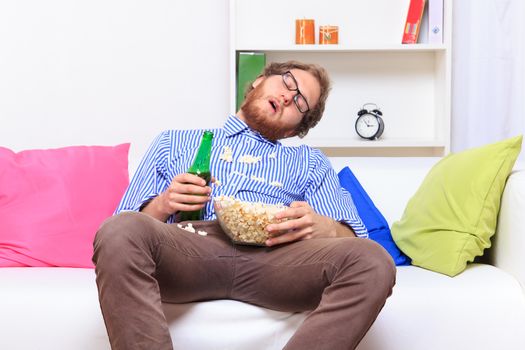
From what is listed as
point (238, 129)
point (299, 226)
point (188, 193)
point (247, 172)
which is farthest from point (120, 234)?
point (238, 129)

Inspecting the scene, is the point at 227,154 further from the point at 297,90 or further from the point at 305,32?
the point at 305,32

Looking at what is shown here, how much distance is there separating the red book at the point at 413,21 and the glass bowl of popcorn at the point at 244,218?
1.89 meters

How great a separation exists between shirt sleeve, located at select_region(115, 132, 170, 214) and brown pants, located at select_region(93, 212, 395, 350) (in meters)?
0.19

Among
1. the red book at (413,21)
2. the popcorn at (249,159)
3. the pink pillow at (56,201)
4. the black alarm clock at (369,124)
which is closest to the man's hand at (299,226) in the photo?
the popcorn at (249,159)

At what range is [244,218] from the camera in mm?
1720

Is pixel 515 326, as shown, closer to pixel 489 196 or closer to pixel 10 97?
pixel 489 196

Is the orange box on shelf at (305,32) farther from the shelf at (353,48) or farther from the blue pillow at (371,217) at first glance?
the blue pillow at (371,217)

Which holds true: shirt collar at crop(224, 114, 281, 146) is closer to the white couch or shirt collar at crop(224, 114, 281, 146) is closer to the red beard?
the red beard

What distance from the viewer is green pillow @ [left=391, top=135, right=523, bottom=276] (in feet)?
6.66

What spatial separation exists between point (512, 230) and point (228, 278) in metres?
0.74

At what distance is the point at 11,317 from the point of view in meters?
1.85

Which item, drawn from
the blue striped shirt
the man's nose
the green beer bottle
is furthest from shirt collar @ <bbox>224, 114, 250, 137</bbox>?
the green beer bottle

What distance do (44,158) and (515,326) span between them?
4.67 ft

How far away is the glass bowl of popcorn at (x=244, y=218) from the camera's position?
172 cm
